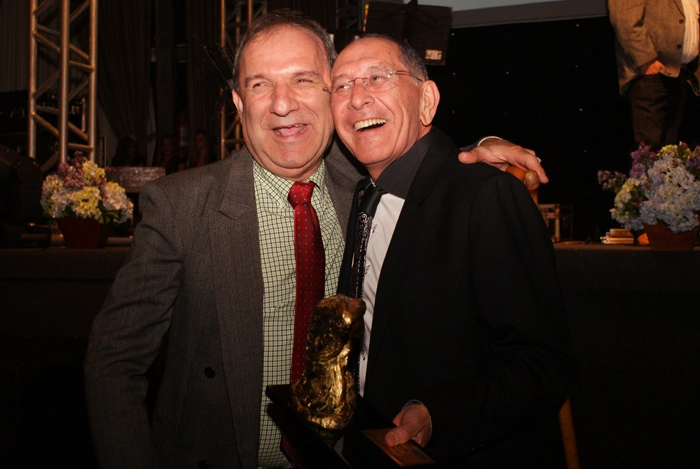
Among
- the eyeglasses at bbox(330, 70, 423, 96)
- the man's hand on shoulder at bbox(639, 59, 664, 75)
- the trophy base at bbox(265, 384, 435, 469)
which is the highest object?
the man's hand on shoulder at bbox(639, 59, 664, 75)

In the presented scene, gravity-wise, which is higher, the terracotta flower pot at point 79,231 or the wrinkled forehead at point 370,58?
the wrinkled forehead at point 370,58

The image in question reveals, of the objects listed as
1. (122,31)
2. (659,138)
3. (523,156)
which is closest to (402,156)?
(523,156)

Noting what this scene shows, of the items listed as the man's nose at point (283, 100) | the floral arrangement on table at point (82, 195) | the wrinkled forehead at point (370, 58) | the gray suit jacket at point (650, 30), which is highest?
the gray suit jacket at point (650, 30)

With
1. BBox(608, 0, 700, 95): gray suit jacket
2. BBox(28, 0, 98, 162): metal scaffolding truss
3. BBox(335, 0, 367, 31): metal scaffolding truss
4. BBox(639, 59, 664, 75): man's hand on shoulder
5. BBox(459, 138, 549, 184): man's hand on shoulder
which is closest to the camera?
BBox(459, 138, 549, 184): man's hand on shoulder

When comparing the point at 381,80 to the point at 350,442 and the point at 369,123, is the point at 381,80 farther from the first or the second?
the point at 350,442

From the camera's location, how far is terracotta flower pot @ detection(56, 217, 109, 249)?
3.58 m

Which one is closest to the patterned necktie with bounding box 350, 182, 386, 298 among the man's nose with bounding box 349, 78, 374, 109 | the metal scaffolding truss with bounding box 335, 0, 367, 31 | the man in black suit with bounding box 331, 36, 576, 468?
the man in black suit with bounding box 331, 36, 576, 468

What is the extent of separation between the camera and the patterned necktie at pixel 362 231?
58.4 inches

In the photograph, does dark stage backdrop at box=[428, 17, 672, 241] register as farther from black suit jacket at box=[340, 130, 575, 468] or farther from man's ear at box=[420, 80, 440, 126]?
black suit jacket at box=[340, 130, 575, 468]

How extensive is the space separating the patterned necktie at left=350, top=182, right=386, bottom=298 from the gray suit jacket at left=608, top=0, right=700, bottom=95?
12.0ft

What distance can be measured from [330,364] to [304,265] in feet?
1.60

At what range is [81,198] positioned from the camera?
3.57m

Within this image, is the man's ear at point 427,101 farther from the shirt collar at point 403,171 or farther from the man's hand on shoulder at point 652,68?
the man's hand on shoulder at point 652,68

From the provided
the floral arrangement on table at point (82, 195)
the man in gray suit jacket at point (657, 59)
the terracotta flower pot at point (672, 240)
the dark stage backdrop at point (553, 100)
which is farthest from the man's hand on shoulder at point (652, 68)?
the floral arrangement on table at point (82, 195)
